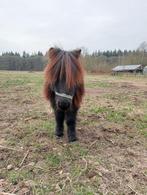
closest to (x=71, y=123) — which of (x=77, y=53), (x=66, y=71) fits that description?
(x=66, y=71)

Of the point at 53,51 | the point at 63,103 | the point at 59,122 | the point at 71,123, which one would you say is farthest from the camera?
the point at 59,122

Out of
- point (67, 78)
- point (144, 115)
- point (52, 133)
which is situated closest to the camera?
point (67, 78)

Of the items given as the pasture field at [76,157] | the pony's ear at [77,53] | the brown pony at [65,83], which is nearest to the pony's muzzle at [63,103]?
the brown pony at [65,83]

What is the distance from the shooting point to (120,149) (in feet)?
13.6

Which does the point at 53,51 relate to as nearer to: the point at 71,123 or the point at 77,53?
the point at 77,53

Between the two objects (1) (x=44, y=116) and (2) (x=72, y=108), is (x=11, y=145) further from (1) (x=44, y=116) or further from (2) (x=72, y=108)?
(1) (x=44, y=116)

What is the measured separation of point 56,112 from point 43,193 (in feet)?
5.24

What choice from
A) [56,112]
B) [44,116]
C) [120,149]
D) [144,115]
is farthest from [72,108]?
[144,115]

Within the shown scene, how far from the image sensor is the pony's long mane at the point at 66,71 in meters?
3.66

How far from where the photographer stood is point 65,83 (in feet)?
12.0

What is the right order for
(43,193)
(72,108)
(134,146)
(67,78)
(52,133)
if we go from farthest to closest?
1. (52,133)
2. (134,146)
3. (72,108)
4. (67,78)
5. (43,193)

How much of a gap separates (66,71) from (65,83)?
17cm

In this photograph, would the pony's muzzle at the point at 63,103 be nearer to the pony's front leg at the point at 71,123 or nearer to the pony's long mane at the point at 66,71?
the pony's long mane at the point at 66,71

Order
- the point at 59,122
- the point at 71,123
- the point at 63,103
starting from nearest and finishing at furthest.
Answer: the point at 63,103 < the point at 71,123 < the point at 59,122
